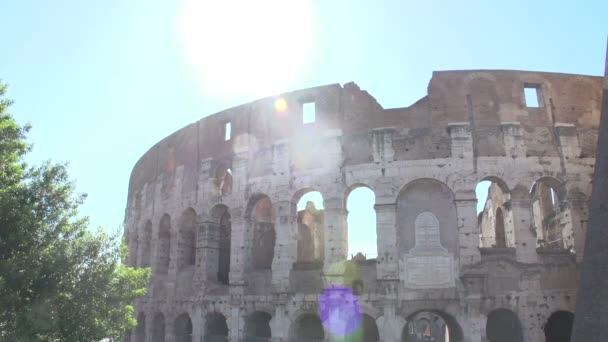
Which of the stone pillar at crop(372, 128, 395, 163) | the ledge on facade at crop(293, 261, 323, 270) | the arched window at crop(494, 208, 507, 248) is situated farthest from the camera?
the arched window at crop(494, 208, 507, 248)

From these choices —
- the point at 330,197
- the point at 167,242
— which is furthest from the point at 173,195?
the point at 330,197

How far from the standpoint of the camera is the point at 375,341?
46.2 ft

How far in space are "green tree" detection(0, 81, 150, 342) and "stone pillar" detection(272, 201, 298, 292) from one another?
191 inches

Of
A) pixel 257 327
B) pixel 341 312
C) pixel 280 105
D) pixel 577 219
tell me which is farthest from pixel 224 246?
pixel 577 219

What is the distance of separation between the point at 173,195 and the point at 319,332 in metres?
7.60

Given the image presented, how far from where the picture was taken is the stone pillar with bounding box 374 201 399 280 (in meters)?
12.6

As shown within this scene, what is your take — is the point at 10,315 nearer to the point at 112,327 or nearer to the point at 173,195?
the point at 112,327

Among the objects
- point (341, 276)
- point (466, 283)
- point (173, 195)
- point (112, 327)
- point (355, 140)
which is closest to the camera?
point (112, 327)

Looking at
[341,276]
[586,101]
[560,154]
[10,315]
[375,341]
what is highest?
[586,101]

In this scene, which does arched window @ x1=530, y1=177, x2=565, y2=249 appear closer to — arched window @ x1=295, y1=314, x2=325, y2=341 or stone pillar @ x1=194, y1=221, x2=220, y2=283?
arched window @ x1=295, y1=314, x2=325, y2=341

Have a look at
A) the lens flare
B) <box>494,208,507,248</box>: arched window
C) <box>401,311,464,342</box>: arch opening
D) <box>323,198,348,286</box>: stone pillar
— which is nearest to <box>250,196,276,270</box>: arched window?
the lens flare

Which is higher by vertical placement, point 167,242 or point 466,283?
point 167,242

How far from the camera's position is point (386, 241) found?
42.1 ft

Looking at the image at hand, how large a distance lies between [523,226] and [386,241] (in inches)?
144
